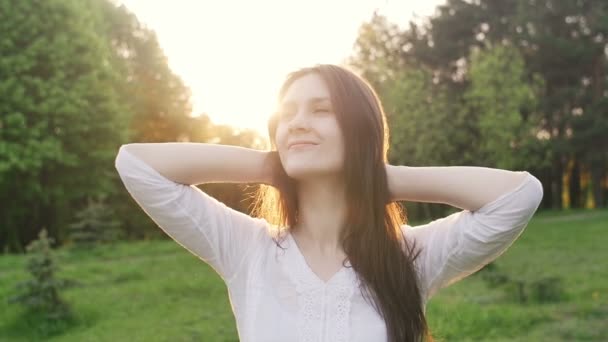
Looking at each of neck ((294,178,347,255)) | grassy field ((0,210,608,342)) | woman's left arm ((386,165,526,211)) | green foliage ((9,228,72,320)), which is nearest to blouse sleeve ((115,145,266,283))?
neck ((294,178,347,255))

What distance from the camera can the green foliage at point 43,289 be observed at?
721cm

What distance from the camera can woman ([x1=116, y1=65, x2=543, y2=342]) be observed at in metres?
1.59

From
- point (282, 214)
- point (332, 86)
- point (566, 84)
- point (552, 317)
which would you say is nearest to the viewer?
point (332, 86)

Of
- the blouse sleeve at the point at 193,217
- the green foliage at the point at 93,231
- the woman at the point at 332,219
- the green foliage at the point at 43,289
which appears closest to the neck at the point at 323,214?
the woman at the point at 332,219

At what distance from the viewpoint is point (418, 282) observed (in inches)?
66.9

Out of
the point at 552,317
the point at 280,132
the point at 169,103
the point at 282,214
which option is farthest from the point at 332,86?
the point at 169,103

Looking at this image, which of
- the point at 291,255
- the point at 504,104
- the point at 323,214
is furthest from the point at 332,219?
the point at 504,104

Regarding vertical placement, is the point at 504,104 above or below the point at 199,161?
above

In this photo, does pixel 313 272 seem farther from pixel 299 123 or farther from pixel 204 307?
pixel 204 307

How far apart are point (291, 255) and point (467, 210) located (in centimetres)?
44

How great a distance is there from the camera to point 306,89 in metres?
1.68

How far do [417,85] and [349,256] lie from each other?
942 inches

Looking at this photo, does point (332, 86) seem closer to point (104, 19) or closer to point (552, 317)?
point (552, 317)

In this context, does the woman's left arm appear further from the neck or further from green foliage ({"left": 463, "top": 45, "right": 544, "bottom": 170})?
green foliage ({"left": 463, "top": 45, "right": 544, "bottom": 170})
